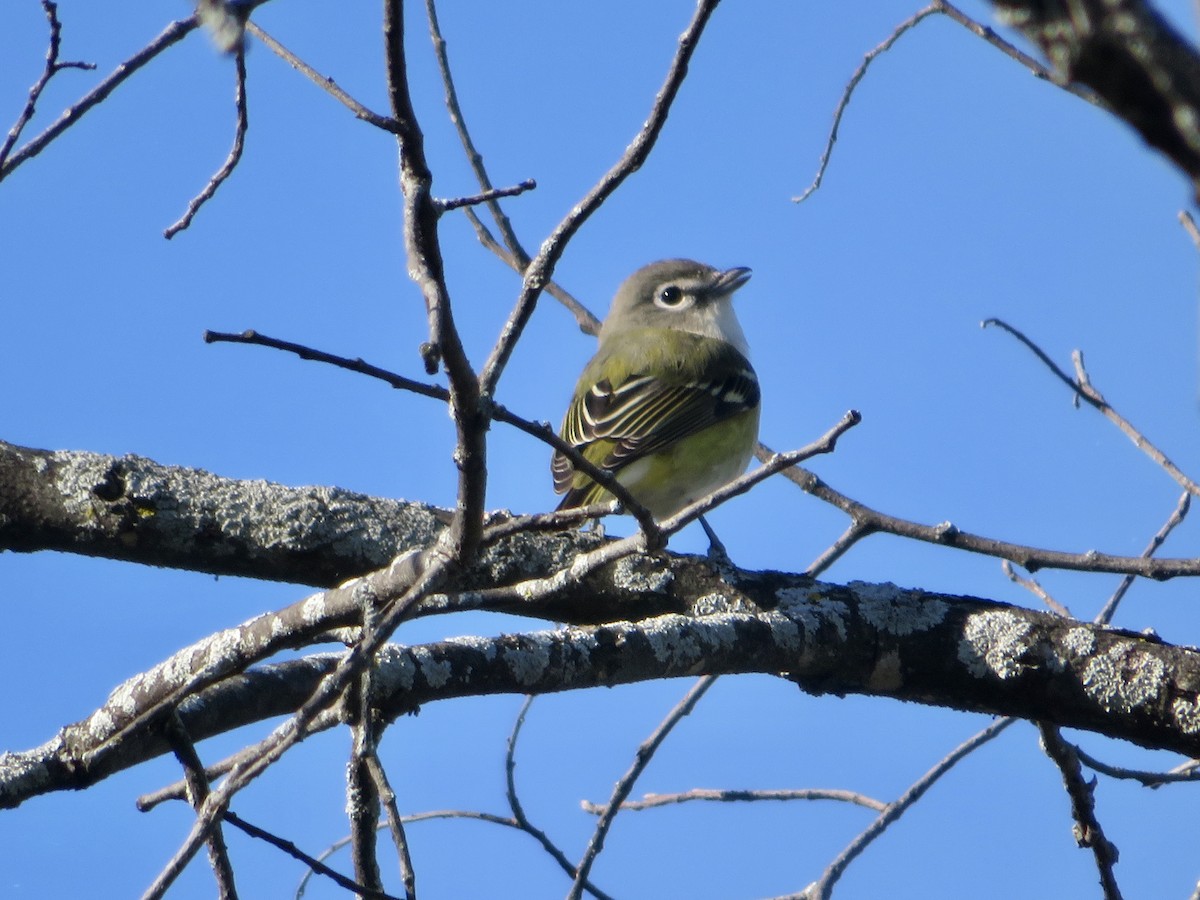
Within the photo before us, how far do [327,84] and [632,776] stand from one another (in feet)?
9.03

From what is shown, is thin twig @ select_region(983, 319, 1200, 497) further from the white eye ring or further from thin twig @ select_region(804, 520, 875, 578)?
the white eye ring

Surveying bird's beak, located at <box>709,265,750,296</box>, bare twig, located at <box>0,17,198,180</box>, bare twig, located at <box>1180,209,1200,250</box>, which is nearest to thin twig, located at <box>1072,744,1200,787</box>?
bare twig, located at <box>1180,209,1200,250</box>

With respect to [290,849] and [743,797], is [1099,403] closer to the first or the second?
[743,797]

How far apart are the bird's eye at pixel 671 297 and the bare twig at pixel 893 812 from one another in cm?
519

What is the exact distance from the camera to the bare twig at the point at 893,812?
4.34 m

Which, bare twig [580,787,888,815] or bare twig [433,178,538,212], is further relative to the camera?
bare twig [580,787,888,815]

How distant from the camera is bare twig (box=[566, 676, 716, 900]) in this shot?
Result: 4.25 meters

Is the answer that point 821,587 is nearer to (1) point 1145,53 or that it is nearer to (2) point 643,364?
(1) point 1145,53

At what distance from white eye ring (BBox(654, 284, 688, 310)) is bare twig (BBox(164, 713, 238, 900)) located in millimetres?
7120

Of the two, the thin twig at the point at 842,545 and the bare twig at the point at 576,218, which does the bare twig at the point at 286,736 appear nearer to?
the bare twig at the point at 576,218

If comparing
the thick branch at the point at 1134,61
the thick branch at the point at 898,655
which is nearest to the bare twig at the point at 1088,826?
the thick branch at the point at 898,655

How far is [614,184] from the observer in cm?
222

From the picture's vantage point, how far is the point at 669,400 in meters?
7.44

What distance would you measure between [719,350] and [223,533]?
5.04 m
